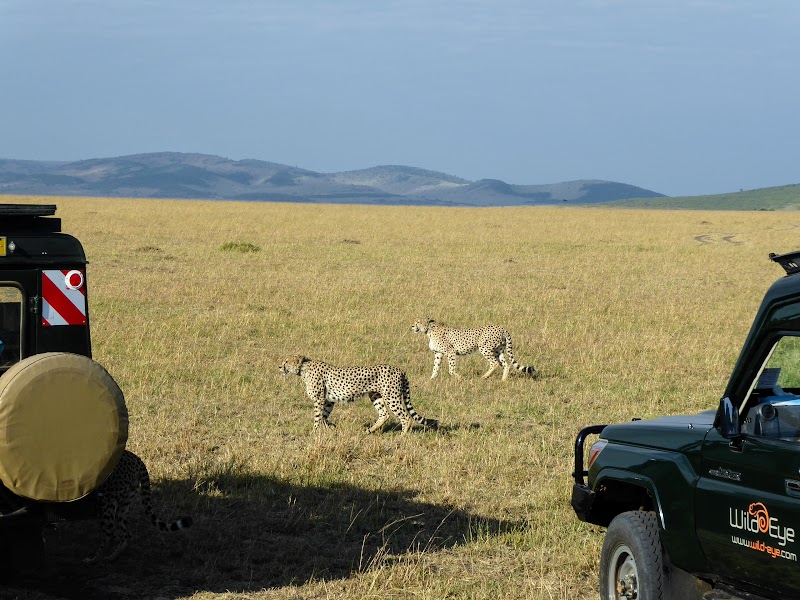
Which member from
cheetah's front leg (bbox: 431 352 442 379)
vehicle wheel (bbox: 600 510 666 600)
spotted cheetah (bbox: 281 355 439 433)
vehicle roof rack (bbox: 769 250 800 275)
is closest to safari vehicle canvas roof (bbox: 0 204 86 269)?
vehicle wheel (bbox: 600 510 666 600)

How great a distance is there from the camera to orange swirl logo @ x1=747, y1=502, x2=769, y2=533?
154 inches

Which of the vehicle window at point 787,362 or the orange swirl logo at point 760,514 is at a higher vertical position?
the vehicle window at point 787,362

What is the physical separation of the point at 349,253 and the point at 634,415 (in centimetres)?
1956

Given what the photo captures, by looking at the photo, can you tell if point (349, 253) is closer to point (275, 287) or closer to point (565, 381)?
point (275, 287)

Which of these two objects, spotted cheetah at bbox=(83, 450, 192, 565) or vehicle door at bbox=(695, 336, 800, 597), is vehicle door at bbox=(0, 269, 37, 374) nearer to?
spotted cheetah at bbox=(83, 450, 192, 565)

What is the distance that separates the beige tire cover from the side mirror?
2538mm

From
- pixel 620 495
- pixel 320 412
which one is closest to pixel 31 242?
pixel 620 495

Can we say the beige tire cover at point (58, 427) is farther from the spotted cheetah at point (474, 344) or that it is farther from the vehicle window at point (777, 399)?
the spotted cheetah at point (474, 344)

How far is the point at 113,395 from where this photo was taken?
4922 mm

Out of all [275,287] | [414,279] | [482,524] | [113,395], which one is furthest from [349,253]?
[113,395]

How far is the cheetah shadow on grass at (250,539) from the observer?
19.0ft

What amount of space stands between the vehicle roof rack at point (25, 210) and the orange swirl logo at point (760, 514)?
11.3 feet

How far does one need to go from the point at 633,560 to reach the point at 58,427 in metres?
2.50

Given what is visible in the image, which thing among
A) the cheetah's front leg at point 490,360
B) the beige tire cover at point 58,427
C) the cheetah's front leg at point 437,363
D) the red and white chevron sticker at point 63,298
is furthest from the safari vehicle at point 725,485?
the cheetah's front leg at point 490,360
